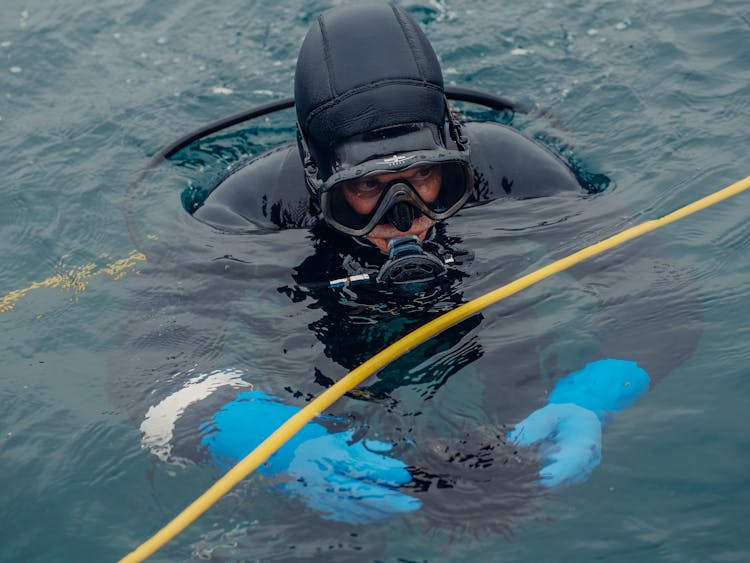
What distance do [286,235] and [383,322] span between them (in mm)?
715

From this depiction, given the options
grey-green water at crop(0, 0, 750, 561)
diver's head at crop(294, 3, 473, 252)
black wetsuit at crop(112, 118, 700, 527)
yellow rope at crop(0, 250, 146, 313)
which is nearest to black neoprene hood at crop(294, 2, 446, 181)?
Result: diver's head at crop(294, 3, 473, 252)

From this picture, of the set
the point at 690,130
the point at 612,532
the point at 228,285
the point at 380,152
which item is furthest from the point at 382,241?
the point at 690,130

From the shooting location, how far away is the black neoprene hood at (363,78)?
3.27 meters

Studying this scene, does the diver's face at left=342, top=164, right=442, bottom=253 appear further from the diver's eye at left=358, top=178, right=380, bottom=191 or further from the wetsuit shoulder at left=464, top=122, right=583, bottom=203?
the wetsuit shoulder at left=464, top=122, right=583, bottom=203

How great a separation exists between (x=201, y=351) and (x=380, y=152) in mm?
1089

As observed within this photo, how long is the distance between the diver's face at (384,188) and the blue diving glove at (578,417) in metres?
0.81

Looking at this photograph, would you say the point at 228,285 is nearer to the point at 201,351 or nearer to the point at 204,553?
the point at 201,351

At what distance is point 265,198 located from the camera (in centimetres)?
394

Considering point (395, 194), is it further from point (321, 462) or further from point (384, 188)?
point (321, 462)

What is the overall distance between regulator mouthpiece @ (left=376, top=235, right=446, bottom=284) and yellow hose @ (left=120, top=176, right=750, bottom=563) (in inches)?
7.3

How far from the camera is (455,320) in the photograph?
333 cm

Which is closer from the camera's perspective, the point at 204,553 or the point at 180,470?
the point at 204,553

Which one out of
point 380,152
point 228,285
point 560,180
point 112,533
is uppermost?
point 380,152

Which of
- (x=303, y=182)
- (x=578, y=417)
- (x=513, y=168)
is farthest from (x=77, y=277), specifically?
(x=578, y=417)
